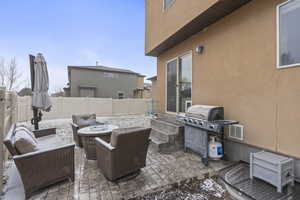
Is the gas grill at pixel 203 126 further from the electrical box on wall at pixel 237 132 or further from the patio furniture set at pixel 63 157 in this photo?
the patio furniture set at pixel 63 157

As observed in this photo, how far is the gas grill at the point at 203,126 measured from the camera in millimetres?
2960

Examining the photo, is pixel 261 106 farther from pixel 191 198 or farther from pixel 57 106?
pixel 57 106

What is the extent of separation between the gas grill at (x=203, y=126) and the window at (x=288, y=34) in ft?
4.67

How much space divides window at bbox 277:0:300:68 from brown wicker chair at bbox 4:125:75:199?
4.04 meters

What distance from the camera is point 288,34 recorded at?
2.43m

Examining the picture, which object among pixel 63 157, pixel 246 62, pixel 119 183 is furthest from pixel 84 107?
pixel 246 62

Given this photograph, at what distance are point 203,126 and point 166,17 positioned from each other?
388cm

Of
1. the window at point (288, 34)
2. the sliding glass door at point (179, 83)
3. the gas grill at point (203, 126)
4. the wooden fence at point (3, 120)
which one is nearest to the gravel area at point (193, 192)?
the gas grill at point (203, 126)

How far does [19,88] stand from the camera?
55.2 ft

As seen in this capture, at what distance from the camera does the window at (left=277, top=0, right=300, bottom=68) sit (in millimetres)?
2328

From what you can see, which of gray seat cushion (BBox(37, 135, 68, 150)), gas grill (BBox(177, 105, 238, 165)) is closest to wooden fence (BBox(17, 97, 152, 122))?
gray seat cushion (BBox(37, 135, 68, 150))

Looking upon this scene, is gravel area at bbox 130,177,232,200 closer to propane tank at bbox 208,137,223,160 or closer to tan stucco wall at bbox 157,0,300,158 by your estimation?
propane tank at bbox 208,137,223,160

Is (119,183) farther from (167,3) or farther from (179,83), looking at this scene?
(167,3)

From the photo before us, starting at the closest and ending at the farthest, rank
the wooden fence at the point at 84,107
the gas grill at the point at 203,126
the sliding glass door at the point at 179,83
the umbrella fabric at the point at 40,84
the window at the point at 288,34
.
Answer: the window at the point at 288,34 < the gas grill at the point at 203,126 < the umbrella fabric at the point at 40,84 < the sliding glass door at the point at 179,83 < the wooden fence at the point at 84,107
